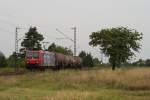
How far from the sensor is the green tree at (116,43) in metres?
69.2

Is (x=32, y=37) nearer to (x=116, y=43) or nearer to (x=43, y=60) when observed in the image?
(x=116, y=43)

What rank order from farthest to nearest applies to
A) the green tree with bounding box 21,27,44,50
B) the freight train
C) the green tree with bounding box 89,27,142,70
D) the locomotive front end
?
the green tree with bounding box 21,27,44,50
the green tree with bounding box 89,27,142,70
the freight train
the locomotive front end

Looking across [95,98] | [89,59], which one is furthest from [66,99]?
[89,59]

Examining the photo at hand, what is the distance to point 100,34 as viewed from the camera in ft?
235

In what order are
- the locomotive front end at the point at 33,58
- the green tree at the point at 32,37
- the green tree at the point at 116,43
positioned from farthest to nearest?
the green tree at the point at 32,37
the green tree at the point at 116,43
the locomotive front end at the point at 33,58

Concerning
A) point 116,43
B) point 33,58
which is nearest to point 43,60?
point 33,58

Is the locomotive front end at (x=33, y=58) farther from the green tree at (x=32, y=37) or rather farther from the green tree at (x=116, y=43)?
the green tree at (x=32, y=37)

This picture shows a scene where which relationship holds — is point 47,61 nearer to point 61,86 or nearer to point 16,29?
point 16,29

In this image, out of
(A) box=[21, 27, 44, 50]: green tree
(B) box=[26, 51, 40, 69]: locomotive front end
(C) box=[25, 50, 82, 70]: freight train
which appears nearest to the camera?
(B) box=[26, 51, 40, 69]: locomotive front end

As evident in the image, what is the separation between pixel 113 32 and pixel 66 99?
57397 mm

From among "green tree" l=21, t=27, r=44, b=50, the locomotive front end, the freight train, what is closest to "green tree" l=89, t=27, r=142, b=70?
the freight train

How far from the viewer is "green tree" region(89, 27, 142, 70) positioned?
6919 cm

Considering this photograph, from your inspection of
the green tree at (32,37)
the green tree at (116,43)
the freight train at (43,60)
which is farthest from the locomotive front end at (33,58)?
the green tree at (32,37)

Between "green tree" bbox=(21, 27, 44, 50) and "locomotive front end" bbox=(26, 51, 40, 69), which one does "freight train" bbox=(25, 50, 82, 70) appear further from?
"green tree" bbox=(21, 27, 44, 50)
